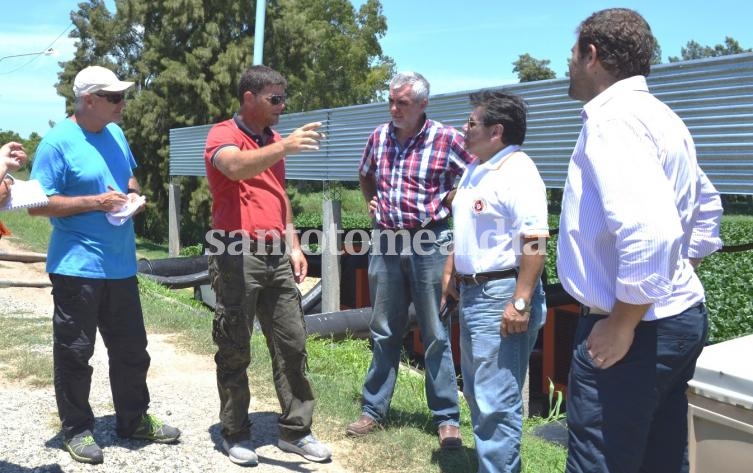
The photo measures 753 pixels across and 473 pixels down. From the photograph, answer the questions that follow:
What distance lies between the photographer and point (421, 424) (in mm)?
4688

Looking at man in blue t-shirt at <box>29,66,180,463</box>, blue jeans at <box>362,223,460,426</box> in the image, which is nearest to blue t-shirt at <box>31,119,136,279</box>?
man in blue t-shirt at <box>29,66,180,463</box>

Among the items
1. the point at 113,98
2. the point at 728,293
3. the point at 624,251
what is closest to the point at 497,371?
the point at 624,251

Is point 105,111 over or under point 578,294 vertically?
over

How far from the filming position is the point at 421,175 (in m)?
4.35

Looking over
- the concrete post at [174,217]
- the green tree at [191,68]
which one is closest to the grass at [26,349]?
the concrete post at [174,217]

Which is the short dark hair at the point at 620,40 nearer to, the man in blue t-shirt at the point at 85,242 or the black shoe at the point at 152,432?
the man in blue t-shirt at the point at 85,242

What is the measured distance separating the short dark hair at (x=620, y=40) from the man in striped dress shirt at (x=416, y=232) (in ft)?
6.64

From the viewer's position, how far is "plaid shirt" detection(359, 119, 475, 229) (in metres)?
4.34

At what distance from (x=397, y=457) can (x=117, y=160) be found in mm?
2133

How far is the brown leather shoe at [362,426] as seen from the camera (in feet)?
14.6

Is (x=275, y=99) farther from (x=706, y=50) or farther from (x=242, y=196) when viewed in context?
(x=706, y=50)

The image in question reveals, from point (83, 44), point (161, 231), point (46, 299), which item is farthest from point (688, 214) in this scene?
point (83, 44)

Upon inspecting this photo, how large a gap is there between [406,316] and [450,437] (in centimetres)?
71

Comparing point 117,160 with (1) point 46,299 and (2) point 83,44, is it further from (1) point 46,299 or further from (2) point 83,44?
(2) point 83,44
